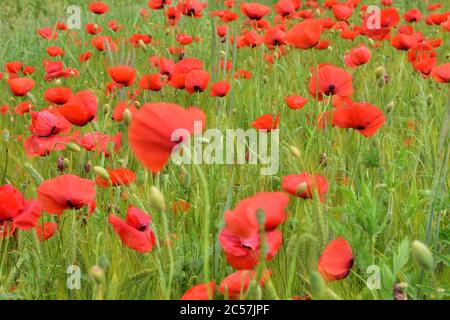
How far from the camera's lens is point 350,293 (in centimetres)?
105

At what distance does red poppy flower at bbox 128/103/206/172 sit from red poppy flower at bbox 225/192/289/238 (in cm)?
19

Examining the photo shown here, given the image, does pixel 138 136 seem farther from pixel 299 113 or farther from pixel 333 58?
pixel 333 58

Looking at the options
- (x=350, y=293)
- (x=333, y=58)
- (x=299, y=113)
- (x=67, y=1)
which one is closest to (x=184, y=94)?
(x=299, y=113)

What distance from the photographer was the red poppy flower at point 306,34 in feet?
5.57

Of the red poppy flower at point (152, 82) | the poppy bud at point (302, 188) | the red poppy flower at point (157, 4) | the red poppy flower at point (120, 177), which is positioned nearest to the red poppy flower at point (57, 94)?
the red poppy flower at point (152, 82)

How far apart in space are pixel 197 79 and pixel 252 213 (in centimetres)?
104

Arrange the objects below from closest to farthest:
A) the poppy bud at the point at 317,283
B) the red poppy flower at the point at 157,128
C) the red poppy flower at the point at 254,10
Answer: the poppy bud at the point at 317,283
the red poppy flower at the point at 157,128
the red poppy flower at the point at 254,10

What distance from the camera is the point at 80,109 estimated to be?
1419 mm

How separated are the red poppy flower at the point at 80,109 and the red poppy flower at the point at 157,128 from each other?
19.3 inches

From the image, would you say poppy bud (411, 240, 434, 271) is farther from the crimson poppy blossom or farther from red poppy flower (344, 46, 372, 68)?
red poppy flower (344, 46, 372, 68)

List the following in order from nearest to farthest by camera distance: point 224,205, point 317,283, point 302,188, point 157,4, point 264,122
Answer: point 317,283 → point 302,188 → point 224,205 → point 264,122 → point 157,4

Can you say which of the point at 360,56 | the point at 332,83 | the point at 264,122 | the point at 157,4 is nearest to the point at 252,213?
the point at 264,122

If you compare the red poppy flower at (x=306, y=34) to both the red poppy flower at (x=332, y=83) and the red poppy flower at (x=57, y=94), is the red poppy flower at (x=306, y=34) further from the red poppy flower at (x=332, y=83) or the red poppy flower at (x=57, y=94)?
the red poppy flower at (x=57, y=94)

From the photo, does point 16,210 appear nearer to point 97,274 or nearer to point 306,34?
point 97,274
